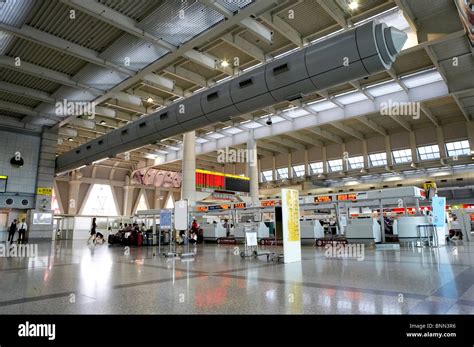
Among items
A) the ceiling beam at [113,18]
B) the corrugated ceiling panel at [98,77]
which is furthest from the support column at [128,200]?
the ceiling beam at [113,18]

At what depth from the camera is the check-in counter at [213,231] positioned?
2055 cm

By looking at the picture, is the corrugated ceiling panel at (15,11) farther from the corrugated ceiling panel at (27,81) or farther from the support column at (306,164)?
the support column at (306,164)

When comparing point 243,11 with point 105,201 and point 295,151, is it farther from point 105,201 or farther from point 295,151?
point 105,201

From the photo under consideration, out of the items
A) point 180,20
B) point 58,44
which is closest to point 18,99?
point 58,44

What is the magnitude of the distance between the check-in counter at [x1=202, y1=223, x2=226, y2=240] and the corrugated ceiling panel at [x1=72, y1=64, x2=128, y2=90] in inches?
436

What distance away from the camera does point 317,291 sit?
13.7ft

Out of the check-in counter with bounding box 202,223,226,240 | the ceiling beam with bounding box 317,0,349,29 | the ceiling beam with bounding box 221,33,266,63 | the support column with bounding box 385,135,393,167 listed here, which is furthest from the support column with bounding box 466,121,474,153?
the check-in counter with bounding box 202,223,226,240

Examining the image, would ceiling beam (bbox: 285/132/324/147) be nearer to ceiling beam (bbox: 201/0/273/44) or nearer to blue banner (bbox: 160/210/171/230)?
ceiling beam (bbox: 201/0/273/44)

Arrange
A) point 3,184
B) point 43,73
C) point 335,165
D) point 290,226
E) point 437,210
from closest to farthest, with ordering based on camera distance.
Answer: point 290,226, point 437,210, point 43,73, point 3,184, point 335,165

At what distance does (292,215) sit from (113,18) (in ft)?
25.9

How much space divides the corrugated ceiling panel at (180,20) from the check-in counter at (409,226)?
1054cm

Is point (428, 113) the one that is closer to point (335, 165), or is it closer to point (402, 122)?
point (402, 122)

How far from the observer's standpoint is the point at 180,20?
973 centimetres

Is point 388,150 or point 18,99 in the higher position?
point 18,99
